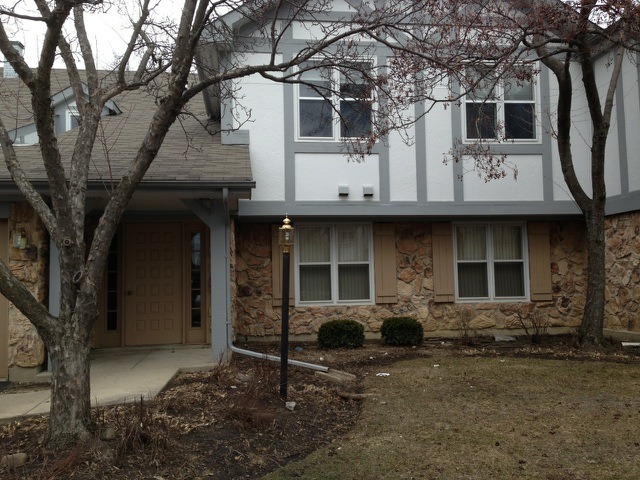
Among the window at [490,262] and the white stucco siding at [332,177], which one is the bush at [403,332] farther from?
the white stucco siding at [332,177]

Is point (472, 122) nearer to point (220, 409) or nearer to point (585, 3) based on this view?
point (585, 3)

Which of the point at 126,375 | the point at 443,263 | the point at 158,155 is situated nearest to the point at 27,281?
the point at 126,375

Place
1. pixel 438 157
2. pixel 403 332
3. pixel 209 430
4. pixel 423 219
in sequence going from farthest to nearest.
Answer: pixel 423 219, pixel 438 157, pixel 403 332, pixel 209 430

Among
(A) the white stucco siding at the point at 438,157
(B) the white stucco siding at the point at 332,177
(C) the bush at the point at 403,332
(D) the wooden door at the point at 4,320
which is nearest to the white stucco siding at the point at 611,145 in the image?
(A) the white stucco siding at the point at 438,157

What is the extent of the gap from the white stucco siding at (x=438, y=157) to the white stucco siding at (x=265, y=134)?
2795 millimetres

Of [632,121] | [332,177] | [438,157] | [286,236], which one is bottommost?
[286,236]

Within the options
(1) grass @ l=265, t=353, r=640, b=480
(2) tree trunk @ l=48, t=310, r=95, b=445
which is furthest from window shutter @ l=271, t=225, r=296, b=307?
(2) tree trunk @ l=48, t=310, r=95, b=445

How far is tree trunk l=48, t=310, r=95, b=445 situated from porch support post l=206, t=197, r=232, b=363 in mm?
3510

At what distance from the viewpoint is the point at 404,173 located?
1044cm

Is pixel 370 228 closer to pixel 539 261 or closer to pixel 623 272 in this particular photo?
pixel 539 261

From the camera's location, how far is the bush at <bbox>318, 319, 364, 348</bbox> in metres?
9.66

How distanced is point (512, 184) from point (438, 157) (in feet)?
5.02

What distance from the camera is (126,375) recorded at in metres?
7.27

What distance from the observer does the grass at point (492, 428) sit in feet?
13.9
